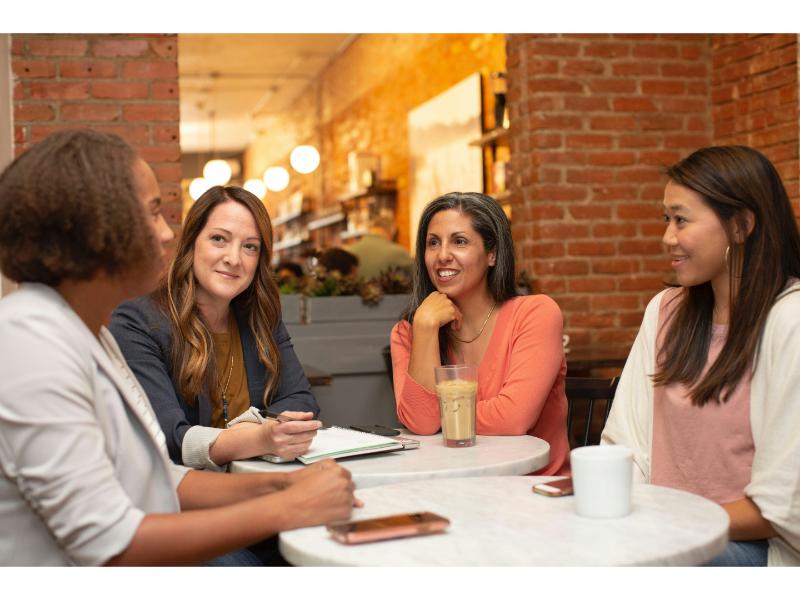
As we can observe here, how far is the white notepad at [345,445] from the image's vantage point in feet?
5.86

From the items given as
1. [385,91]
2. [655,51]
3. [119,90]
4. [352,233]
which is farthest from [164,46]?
[352,233]

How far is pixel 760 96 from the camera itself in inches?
170

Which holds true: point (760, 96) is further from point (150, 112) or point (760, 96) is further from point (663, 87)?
point (150, 112)

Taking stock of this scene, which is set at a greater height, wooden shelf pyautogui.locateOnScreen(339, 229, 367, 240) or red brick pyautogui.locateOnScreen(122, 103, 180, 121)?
red brick pyautogui.locateOnScreen(122, 103, 180, 121)

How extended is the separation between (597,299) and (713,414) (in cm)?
271

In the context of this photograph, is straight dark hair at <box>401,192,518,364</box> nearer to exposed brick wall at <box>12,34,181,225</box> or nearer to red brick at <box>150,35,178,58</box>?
exposed brick wall at <box>12,34,181,225</box>

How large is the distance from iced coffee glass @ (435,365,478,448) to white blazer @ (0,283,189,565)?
2.72 feet

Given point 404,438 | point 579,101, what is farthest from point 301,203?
point 404,438

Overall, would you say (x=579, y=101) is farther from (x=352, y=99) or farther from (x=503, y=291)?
(x=352, y=99)

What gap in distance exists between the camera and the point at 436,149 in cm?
684

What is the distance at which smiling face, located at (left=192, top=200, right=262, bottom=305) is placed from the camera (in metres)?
2.32

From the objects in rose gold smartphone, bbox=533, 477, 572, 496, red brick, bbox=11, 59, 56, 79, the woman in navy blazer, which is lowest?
rose gold smartphone, bbox=533, 477, 572, 496

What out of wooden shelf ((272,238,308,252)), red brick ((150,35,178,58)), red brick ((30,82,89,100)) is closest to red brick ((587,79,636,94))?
red brick ((150,35,178,58))

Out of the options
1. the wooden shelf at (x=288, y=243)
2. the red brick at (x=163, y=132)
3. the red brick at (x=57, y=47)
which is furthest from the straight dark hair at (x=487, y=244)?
the wooden shelf at (x=288, y=243)
